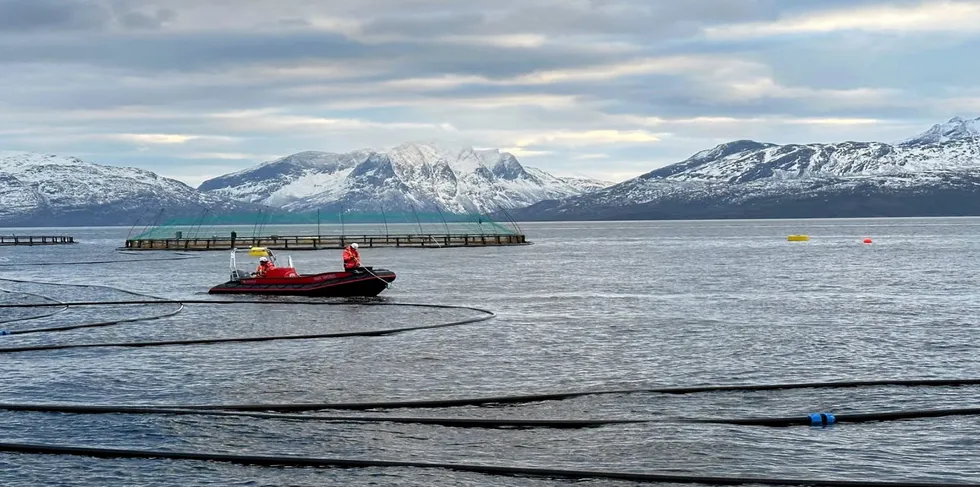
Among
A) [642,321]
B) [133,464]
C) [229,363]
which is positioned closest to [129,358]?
[229,363]

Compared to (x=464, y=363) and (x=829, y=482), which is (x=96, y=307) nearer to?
(x=464, y=363)

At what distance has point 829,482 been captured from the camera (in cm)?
2325

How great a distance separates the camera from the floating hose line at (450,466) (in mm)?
23531

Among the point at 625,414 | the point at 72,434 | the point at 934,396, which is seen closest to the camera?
the point at 72,434

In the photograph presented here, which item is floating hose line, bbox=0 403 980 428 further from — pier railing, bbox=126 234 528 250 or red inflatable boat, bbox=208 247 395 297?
pier railing, bbox=126 234 528 250

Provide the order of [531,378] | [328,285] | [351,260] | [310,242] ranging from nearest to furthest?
[531,378] < [328,285] < [351,260] < [310,242]

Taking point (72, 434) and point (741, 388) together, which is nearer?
point (72, 434)

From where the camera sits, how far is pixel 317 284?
73188 mm

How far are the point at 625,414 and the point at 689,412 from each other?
172cm

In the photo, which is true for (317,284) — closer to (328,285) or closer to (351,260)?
(328,285)

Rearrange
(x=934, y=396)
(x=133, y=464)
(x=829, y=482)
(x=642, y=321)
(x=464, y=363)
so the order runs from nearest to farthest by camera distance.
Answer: (x=829, y=482), (x=133, y=464), (x=934, y=396), (x=464, y=363), (x=642, y=321)

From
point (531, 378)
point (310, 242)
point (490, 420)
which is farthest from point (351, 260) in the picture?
point (310, 242)

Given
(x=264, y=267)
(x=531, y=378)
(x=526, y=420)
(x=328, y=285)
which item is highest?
(x=264, y=267)

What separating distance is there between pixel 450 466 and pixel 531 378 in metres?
12.8
